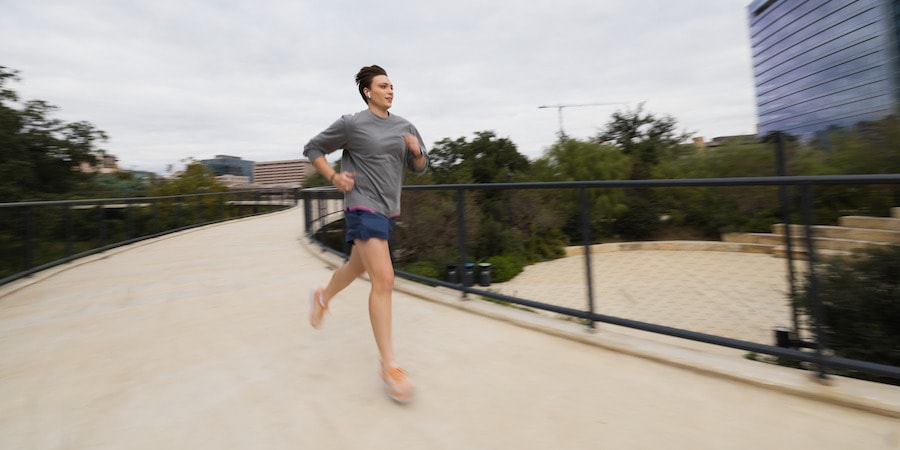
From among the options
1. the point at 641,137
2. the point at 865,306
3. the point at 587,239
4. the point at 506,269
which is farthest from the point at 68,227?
the point at 641,137

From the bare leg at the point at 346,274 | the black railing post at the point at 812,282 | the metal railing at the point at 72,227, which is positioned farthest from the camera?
the metal railing at the point at 72,227

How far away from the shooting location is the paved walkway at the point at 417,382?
5.53ft

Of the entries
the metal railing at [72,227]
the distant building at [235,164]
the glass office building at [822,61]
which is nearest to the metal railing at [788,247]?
the metal railing at [72,227]

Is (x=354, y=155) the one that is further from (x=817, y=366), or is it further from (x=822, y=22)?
(x=822, y=22)

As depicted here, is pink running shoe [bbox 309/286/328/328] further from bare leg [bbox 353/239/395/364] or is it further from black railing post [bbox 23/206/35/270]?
black railing post [bbox 23/206/35/270]

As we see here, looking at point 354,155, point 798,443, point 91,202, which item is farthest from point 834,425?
point 91,202

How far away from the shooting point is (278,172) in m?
159

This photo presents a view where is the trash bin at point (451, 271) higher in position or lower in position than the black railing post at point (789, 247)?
lower

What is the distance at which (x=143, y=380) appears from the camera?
2.25 m

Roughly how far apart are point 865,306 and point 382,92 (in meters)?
3.43

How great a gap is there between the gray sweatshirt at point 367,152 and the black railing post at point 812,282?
6.39 ft

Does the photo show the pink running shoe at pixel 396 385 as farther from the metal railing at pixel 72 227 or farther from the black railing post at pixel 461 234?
the metal railing at pixel 72 227

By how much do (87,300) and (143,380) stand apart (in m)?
2.68

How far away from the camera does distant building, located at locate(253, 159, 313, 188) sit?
154337 millimetres
